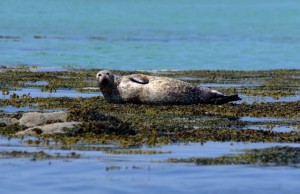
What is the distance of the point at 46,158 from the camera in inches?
413

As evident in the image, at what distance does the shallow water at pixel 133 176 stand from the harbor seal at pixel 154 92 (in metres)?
5.65

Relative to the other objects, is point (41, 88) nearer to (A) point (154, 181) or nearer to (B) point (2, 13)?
(A) point (154, 181)

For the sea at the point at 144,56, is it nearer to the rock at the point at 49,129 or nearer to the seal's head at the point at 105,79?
the rock at the point at 49,129

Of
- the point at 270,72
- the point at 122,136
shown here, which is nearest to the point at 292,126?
the point at 122,136

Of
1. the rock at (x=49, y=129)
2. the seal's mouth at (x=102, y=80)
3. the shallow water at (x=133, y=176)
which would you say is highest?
the seal's mouth at (x=102, y=80)

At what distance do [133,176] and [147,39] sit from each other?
33.4 metres

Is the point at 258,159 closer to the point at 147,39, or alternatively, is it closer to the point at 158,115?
the point at 158,115

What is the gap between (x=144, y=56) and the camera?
3284 cm

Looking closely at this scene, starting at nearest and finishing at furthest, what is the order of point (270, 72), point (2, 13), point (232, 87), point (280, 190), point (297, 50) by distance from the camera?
point (280, 190)
point (232, 87)
point (270, 72)
point (297, 50)
point (2, 13)

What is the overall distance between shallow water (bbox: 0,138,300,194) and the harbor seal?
18.5 ft

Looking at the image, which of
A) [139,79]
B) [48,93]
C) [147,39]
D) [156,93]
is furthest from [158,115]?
[147,39]

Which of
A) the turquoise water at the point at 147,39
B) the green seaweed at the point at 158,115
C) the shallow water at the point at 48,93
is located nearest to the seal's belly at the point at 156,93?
the green seaweed at the point at 158,115

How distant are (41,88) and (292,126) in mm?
6614

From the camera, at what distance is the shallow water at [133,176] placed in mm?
9031
